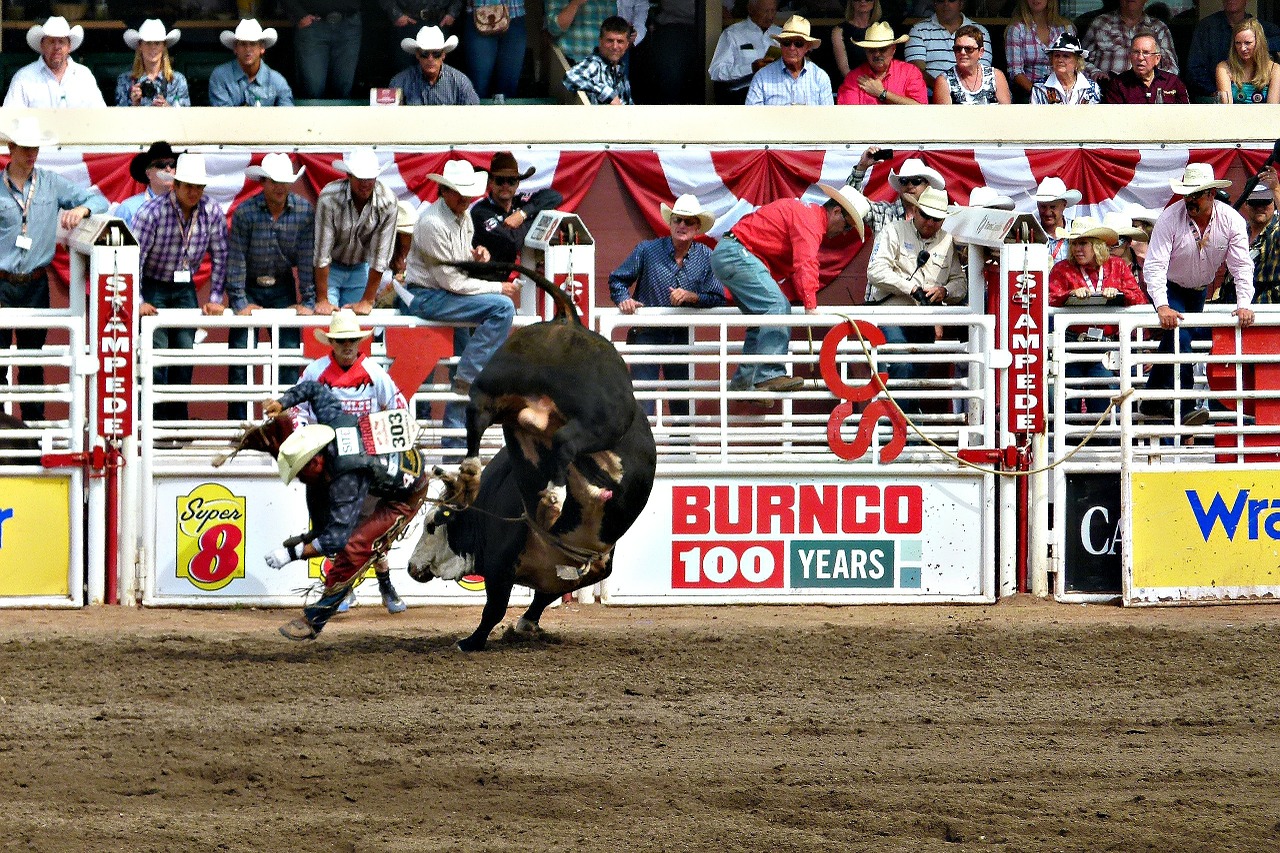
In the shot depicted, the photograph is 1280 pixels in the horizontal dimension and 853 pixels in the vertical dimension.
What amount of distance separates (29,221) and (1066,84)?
8.27 metres

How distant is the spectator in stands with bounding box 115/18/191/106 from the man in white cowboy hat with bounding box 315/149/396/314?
11.2 feet

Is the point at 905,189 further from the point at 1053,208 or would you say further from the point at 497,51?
the point at 497,51

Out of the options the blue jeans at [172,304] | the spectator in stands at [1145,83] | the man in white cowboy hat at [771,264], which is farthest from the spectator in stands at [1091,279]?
the blue jeans at [172,304]

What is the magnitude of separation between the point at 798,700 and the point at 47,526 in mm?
4765

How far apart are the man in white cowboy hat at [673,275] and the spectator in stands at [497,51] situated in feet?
13.2

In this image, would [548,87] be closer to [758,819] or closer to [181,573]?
[181,573]

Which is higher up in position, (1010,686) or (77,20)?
(77,20)

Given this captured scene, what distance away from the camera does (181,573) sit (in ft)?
36.2

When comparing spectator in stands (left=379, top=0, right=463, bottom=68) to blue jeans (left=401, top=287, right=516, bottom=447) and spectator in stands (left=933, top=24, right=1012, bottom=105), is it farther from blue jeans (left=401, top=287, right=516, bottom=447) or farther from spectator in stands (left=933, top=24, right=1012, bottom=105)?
blue jeans (left=401, top=287, right=516, bottom=447)

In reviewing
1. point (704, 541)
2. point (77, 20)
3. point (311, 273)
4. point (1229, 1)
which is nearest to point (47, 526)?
point (311, 273)

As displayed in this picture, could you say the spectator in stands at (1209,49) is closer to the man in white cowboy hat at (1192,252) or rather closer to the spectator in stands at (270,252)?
the man in white cowboy hat at (1192,252)

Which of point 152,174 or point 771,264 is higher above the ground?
point 152,174

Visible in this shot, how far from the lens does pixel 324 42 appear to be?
1557 centimetres

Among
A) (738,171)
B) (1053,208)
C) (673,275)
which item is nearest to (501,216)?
(673,275)
